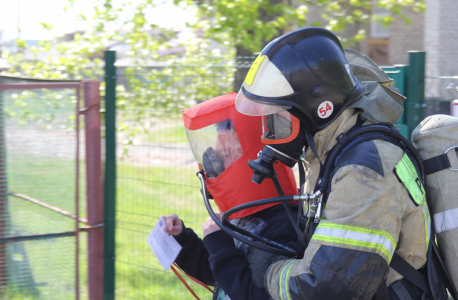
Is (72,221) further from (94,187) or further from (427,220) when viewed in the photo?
(427,220)

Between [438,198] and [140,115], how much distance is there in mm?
2486

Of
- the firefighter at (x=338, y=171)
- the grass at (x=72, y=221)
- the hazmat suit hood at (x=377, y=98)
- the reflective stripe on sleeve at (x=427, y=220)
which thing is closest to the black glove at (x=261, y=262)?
the firefighter at (x=338, y=171)

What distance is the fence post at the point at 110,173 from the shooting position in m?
3.51

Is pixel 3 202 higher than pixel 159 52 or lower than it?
lower

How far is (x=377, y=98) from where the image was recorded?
66.1 inches

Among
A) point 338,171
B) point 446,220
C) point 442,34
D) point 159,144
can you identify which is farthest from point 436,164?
point 442,34

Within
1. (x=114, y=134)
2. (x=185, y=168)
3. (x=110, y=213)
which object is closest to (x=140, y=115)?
(x=114, y=134)

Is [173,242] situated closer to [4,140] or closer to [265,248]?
[265,248]

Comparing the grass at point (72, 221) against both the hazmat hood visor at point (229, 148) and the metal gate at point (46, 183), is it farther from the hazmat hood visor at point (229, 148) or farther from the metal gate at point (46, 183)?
the hazmat hood visor at point (229, 148)

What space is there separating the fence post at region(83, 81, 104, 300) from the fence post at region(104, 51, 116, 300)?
17 centimetres

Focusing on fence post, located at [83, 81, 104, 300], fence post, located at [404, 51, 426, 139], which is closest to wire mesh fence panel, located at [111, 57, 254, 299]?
fence post, located at [83, 81, 104, 300]

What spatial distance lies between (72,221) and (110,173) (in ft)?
1.70

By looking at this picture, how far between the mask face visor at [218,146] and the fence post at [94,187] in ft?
4.47

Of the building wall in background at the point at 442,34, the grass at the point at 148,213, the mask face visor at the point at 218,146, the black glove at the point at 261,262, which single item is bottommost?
the grass at the point at 148,213
